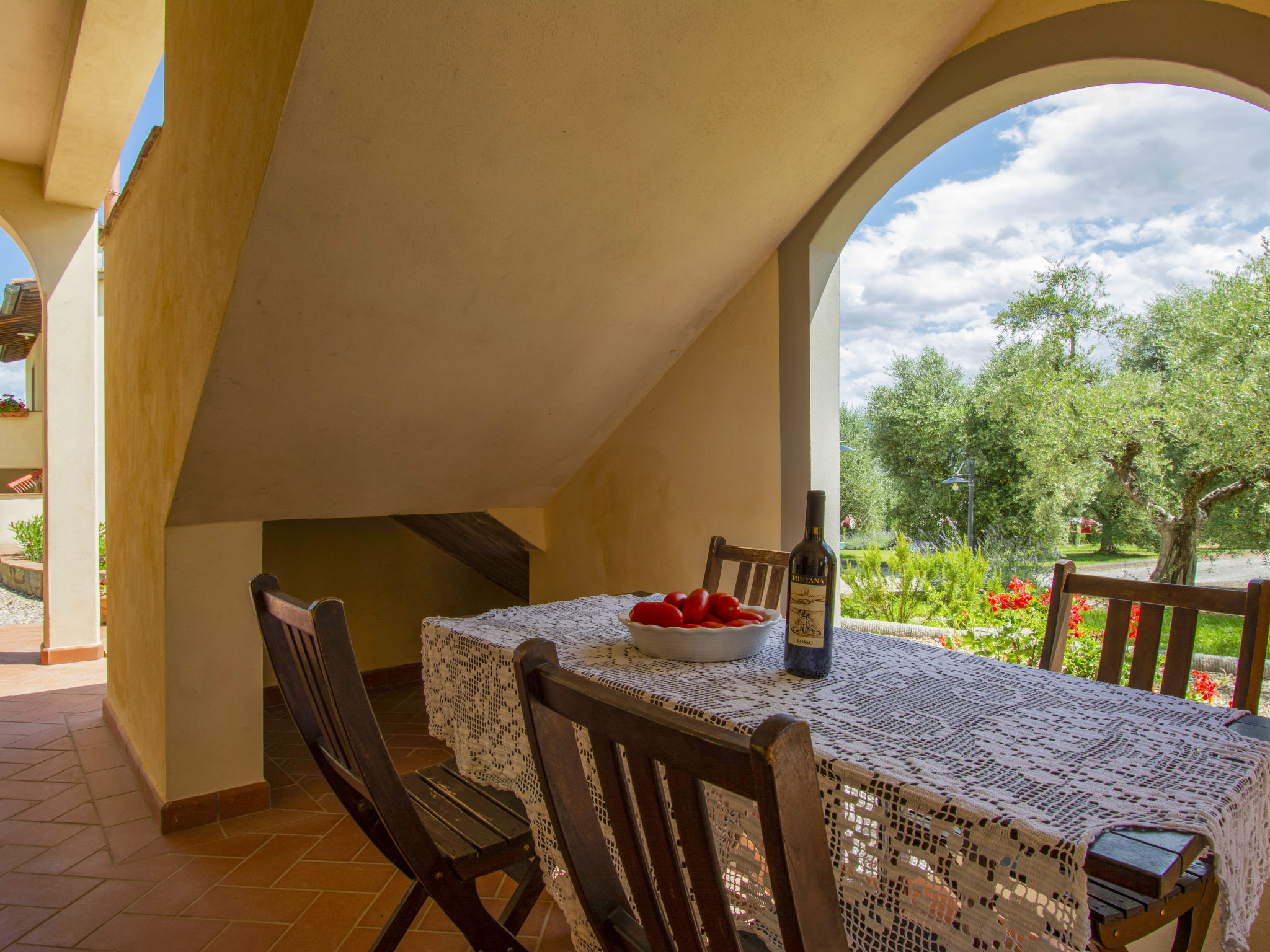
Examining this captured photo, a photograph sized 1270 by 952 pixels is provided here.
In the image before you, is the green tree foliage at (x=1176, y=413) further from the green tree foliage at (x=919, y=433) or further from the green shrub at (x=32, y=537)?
the green shrub at (x=32, y=537)

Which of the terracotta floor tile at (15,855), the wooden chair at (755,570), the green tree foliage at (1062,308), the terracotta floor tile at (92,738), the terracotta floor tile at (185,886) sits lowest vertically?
the terracotta floor tile at (92,738)

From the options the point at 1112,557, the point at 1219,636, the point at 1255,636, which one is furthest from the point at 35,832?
the point at 1112,557

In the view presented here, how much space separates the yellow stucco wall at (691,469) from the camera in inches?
109

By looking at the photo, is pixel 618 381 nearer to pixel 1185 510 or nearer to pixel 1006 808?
pixel 1006 808

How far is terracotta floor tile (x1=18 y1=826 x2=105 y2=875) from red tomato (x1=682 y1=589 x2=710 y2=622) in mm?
2238

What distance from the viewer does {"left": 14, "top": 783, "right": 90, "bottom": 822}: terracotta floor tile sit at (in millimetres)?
2727

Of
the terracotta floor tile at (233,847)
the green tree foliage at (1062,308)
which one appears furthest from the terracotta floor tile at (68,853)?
the green tree foliage at (1062,308)

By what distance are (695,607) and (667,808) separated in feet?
2.77

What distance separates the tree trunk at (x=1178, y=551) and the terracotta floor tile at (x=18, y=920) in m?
7.62

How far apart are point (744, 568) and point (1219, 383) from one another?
510 cm

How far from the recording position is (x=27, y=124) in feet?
13.5

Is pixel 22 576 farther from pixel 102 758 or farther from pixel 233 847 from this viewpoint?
pixel 233 847

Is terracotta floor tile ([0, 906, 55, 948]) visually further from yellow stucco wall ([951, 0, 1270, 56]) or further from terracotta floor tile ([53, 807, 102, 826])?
yellow stucco wall ([951, 0, 1270, 56])

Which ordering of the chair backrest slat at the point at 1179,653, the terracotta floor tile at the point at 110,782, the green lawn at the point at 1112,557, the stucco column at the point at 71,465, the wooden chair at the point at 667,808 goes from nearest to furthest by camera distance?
the wooden chair at the point at 667,808
the chair backrest slat at the point at 1179,653
the terracotta floor tile at the point at 110,782
the stucco column at the point at 71,465
the green lawn at the point at 1112,557
